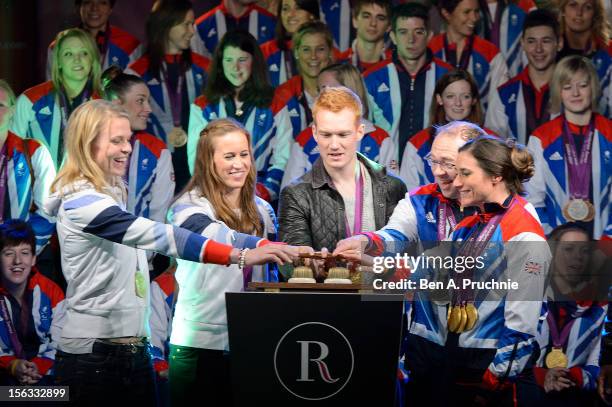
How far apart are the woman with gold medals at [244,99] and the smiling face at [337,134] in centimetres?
257

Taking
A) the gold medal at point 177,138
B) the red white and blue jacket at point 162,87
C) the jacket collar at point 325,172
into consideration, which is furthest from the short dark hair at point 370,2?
the jacket collar at point 325,172

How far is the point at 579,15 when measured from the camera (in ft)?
20.7

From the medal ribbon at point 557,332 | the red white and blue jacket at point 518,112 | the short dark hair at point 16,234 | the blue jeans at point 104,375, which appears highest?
the red white and blue jacket at point 518,112

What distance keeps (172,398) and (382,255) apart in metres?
0.96

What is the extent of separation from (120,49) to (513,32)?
8.66 feet

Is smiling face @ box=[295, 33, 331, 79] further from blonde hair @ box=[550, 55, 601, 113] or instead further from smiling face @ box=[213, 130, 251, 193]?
smiling face @ box=[213, 130, 251, 193]

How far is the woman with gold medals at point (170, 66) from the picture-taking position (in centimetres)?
641

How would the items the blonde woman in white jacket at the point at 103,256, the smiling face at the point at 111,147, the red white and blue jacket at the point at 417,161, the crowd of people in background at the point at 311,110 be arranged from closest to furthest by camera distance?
1. the blonde woman in white jacket at the point at 103,256
2. the smiling face at the point at 111,147
3. the crowd of people in background at the point at 311,110
4. the red white and blue jacket at the point at 417,161

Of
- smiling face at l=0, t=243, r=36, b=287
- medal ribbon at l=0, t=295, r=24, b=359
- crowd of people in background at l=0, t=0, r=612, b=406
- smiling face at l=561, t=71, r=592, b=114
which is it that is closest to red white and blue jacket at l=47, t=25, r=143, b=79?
crowd of people in background at l=0, t=0, r=612, b=406

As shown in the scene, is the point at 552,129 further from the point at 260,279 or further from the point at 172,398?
the point at 172,398

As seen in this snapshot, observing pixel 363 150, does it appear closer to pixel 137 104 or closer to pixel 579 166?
pixel 579 166

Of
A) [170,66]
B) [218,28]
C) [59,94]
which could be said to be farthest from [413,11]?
[59,94]

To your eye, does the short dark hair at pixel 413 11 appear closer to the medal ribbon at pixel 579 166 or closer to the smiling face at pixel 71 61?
the medal ribbon at pixel 579 166

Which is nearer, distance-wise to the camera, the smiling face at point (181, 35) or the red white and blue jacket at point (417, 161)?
the red white and blue jacket at point (417, 161)
